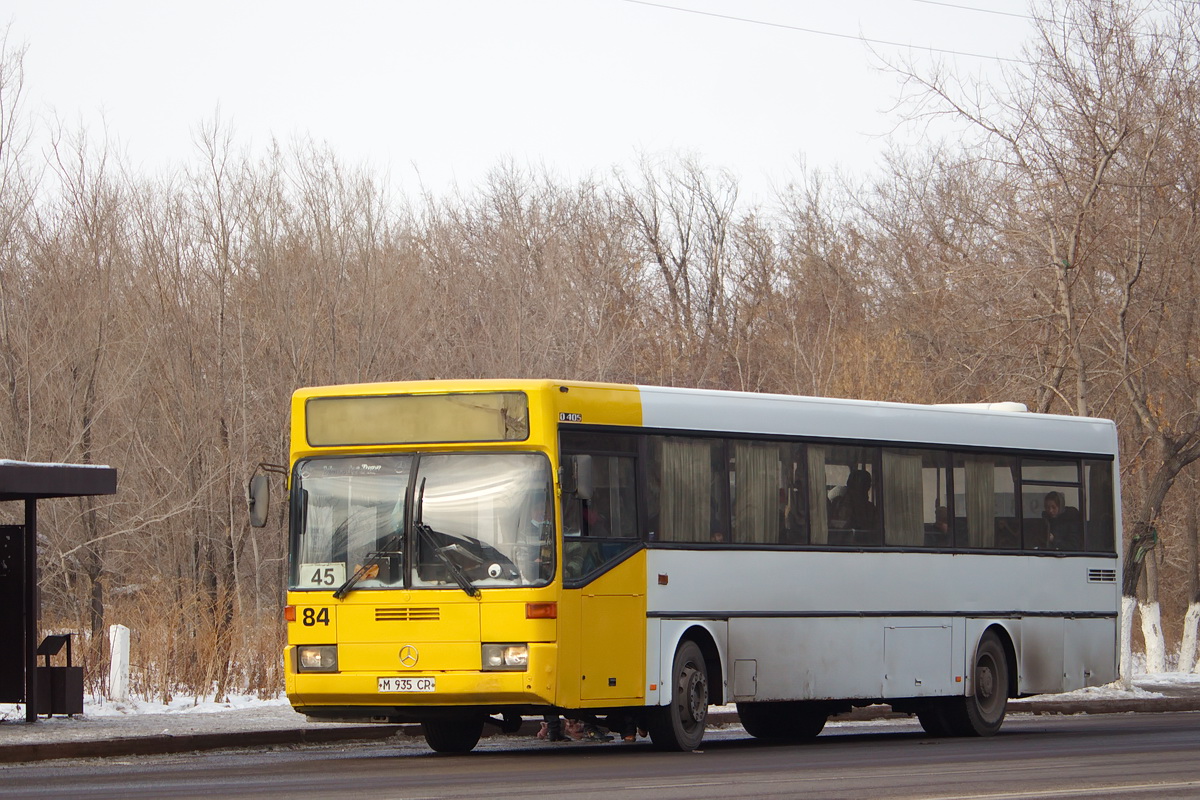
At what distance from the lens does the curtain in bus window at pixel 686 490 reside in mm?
14852

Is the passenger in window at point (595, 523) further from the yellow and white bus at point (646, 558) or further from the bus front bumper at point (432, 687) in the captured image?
the bus front bumper at point (432, 687)

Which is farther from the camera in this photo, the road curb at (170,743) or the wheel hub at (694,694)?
the wheel hub at (694,694)

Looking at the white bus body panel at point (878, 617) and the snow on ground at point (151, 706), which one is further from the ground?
the white bus body panel at point (878, 617)

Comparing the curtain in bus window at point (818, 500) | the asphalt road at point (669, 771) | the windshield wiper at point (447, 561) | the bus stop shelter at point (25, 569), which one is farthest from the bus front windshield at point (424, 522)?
the bus stop shelter at point (25, 569)

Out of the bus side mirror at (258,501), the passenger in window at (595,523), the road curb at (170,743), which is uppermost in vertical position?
the bus side mirror at (258,501)

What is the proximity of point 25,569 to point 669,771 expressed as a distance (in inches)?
306

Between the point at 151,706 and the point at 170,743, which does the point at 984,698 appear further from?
the point at 151,706

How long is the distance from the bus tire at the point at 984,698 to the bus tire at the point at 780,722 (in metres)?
1.35

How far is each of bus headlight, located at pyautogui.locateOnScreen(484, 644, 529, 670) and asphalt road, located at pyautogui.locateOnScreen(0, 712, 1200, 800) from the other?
0.77m

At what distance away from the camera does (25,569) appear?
57.1 ft

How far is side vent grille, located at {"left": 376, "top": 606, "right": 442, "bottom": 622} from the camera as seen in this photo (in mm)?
13727

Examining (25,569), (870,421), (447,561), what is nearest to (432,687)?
(447,561)

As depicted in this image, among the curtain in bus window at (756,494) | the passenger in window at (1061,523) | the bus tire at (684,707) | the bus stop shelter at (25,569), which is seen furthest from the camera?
the passenger in window at (1061,523)

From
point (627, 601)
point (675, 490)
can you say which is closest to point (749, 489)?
point (675, 490)
